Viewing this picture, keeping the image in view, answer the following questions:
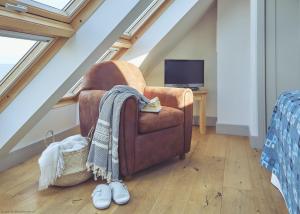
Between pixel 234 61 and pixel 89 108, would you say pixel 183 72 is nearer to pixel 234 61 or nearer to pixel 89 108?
pixel 234 61

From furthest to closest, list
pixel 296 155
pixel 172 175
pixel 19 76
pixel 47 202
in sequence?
1. pixel 172 175
2. pixel 19 76
3. pixel 47 202
4. pixel 296 155

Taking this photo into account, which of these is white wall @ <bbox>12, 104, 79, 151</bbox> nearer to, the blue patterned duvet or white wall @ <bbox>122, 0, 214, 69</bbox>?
white wall @ <bbox>122, 0, 214, 69</bbox>

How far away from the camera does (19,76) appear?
6.55 feet

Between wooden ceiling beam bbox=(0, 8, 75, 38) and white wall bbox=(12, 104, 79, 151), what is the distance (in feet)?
3.79

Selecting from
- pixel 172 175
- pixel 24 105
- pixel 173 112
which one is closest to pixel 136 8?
pixel 173 112

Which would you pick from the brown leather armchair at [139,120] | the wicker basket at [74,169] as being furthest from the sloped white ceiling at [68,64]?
the wicker basket at [74,169]

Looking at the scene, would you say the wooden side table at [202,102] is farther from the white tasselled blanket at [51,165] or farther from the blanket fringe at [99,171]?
the white tasselled blanket at [51,165]

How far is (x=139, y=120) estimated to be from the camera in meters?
2.12

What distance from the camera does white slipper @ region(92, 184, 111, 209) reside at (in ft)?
5.53

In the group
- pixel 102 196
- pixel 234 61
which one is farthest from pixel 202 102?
pixel 102 196

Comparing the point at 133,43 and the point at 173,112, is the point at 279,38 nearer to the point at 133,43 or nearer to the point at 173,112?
the point at 173,112

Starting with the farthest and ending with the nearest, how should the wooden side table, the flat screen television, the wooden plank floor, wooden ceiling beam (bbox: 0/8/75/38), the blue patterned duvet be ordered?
the flat screen television
the wooden side table
the wooden plank floor
wooden ceiling beam (bbox: 0/8/75/38)
the blue patterned duvet

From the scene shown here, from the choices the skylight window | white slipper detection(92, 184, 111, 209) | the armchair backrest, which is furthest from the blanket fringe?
the skylight window

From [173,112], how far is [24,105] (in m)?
1.21
